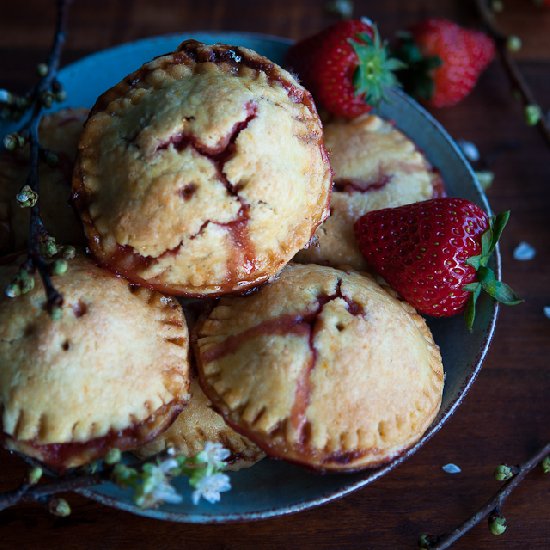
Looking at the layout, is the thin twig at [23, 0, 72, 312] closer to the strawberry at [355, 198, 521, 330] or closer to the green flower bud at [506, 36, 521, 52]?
the strawberry at [355, 198, 521, 330]

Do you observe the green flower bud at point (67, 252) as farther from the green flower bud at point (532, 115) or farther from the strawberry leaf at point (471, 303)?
the green flower bud at point (532, 115)

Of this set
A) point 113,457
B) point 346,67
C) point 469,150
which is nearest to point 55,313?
point 113,457

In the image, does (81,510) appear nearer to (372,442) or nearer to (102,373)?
(102,373)

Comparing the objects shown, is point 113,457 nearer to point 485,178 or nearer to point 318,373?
point 318,373

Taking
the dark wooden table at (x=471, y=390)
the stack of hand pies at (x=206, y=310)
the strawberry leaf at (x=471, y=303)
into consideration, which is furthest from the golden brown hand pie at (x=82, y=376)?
the strawberry leaf at (x=471, y=303)

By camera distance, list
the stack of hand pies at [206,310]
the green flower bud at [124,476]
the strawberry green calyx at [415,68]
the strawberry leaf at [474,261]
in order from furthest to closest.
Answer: the strawberry green calyx at [415,68], the strawberry leaf at [474,261], the stack of hand pies at [206,310], the green flower bud at [124,476]
